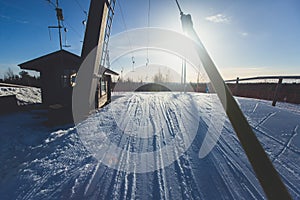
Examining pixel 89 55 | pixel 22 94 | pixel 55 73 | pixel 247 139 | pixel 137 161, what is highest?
pixel 89 55

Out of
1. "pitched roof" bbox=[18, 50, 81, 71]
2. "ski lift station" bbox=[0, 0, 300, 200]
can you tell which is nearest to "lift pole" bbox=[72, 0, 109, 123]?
"ski lift station" bbox=[0, 0, 300, 200]

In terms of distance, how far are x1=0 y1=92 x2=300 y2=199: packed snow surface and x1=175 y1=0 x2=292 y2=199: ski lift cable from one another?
1.76 metres

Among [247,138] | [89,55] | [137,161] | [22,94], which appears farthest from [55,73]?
[247,138]

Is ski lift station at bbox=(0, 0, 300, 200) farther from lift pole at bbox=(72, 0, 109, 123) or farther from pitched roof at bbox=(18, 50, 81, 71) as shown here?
pitched roof at bbox=(18, 50, 81, 71)

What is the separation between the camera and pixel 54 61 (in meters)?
7.76

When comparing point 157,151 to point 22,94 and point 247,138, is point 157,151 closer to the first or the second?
point 247,138

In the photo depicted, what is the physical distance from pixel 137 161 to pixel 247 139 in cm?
249

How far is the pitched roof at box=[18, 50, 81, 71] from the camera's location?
7.45 metres

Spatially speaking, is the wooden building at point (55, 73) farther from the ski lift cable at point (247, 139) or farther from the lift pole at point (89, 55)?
the ski lift cable at point (247, 139)

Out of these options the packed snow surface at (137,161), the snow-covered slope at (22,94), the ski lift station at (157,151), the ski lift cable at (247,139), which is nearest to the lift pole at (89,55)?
the ski lift station at (157,151)

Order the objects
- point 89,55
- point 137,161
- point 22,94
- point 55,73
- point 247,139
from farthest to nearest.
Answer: point 22,94 → point 55,73 → point 89,55 → point 137,161 → point 247,139

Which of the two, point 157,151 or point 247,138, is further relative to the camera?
point 157,151

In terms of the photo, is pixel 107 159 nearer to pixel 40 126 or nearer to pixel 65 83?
pixel 40 126

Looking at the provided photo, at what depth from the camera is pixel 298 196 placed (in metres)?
1.96
